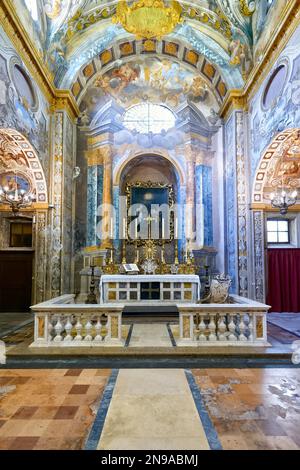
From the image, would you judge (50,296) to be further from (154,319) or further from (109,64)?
(109,64)

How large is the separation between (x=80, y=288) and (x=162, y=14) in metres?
9.85

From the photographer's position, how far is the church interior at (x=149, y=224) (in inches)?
139

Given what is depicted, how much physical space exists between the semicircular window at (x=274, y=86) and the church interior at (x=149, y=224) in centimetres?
5

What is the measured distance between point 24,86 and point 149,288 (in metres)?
6.92

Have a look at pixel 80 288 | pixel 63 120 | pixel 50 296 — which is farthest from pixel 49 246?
pixel 63 120

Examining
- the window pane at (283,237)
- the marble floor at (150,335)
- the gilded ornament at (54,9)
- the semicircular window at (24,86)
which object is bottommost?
the marble floor at (150,335)

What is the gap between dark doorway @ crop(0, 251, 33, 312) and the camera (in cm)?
1086

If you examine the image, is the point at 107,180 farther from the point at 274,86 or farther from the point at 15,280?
the point at 274,86

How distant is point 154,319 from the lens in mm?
8641

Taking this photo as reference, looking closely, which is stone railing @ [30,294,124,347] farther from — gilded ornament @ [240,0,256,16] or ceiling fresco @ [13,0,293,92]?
gilded ornament @ [240,0,256,16]

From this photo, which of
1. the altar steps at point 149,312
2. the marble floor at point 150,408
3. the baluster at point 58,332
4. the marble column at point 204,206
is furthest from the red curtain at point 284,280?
the baluster at point 58,332

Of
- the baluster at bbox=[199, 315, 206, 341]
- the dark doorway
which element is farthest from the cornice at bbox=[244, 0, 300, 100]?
the dark doorway

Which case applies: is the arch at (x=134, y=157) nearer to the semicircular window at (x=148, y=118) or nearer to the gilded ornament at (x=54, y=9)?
the semicircular window at (x=148, y=118)

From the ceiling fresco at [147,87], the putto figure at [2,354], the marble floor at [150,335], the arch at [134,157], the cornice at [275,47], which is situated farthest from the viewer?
the ceiling fresco at [147,87]
